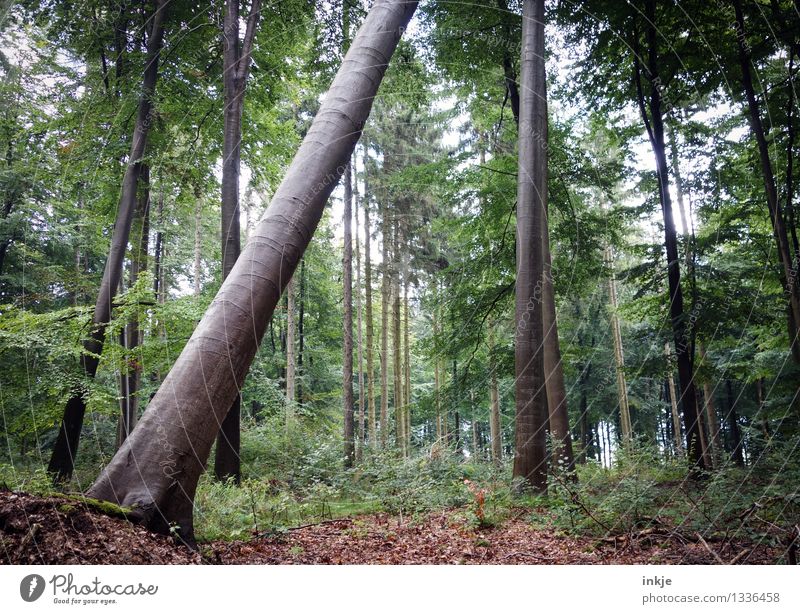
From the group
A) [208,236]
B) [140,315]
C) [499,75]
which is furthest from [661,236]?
[208,236]

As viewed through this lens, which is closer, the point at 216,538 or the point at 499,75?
the point at 216,538

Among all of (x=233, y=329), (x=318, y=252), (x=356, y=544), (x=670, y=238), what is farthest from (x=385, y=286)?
(x=233, y=329)

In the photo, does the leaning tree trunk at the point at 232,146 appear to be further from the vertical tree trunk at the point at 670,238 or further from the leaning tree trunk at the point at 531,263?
the vertical tree trunk at the point at 670,238

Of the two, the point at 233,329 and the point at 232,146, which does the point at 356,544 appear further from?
the point at 232,146

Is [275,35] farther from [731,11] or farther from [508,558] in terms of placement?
[508,558]

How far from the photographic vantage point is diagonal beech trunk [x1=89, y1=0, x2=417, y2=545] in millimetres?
2568

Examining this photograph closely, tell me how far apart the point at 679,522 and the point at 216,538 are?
3.40 metres

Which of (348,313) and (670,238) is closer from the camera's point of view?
(670,238)

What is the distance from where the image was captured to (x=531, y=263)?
5.91 metres
